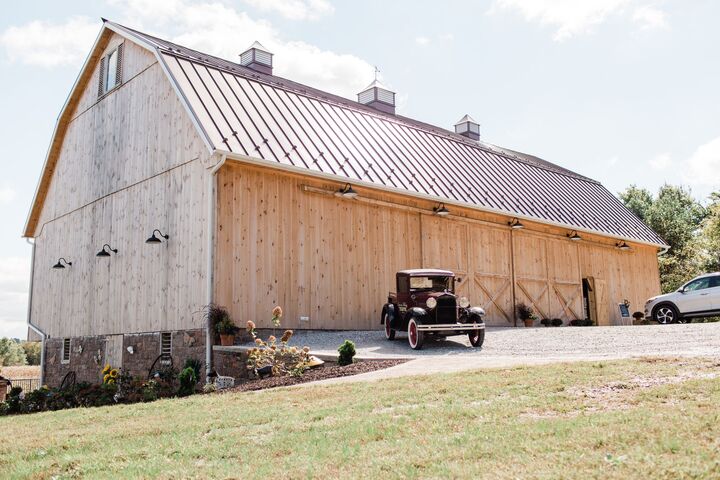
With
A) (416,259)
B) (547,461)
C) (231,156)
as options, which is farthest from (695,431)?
(416,259)

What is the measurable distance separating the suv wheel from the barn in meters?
3.75

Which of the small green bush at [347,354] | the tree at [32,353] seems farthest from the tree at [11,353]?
the small green bush at [347,354]

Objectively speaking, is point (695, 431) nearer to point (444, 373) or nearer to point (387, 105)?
point (444, 373)

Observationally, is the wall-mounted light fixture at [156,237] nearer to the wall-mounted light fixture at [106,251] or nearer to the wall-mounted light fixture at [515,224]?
the wall-mounted light fixture at [106,251]

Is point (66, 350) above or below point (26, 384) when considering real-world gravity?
above

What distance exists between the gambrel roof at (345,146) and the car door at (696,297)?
478 centimetres

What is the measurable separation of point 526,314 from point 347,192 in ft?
24.5

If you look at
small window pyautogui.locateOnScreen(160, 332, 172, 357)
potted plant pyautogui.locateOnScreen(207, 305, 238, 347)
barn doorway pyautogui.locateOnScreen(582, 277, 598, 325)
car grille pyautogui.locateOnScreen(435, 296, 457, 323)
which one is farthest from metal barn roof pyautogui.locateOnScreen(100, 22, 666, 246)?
small window pyautogui.locateOnScreen(160, 332, 172, 357)

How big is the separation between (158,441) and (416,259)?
12.4 m

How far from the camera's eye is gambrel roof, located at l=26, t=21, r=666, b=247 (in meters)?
15.8

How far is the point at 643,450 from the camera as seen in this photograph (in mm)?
4711

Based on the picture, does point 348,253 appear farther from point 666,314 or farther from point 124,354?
point 666,314

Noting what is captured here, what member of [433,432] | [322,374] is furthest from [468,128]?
[433,432]

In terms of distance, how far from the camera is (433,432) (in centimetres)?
589
